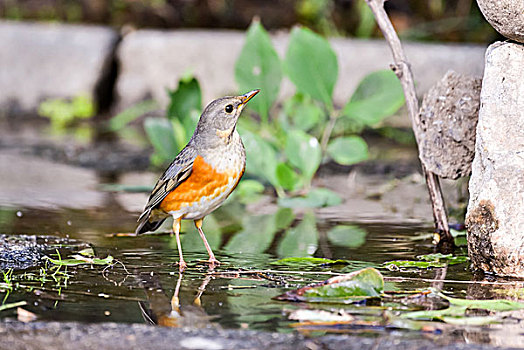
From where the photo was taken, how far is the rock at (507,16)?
2307 mm

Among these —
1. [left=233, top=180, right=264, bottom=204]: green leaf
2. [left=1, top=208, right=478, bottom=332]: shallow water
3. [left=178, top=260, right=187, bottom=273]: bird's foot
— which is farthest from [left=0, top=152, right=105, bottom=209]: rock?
[left=178, top=260, right=187, bottom=273]: bird's foot

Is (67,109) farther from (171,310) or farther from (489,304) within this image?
(489,304)

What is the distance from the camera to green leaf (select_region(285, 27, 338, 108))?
3.89m

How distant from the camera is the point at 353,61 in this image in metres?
6.12

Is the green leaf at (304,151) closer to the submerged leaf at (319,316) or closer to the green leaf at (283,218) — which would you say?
the green leaf at (283,218)

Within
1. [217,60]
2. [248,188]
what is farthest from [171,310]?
[217,60]

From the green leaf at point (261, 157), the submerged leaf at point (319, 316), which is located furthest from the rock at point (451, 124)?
the green leaf at point (261, 157)

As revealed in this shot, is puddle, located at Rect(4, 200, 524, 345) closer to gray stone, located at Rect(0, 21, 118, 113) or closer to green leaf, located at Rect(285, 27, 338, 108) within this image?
green leaf, located at Rect(285, 27, 338, 108)

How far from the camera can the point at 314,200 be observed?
149 inches

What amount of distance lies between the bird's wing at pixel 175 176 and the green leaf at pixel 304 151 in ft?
3.72

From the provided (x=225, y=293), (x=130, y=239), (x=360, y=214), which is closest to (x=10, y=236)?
(x=130, y=239)

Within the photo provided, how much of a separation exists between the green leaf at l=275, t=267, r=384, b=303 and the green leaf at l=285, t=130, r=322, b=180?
178 cm

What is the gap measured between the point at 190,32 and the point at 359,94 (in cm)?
291

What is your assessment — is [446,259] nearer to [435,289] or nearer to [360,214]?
[435,289]
